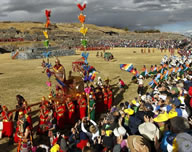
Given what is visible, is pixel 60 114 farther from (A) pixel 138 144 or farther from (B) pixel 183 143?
(B) pixel 183 143

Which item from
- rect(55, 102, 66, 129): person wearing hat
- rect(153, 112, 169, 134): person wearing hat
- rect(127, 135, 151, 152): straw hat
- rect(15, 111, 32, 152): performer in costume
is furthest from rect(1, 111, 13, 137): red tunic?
rect(153, 112, 169, 134): person wearing hat

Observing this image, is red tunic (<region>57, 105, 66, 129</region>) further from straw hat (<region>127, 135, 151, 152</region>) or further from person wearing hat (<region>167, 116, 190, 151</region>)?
person wearing hat (<region>167, 116, 190, 151</region>)

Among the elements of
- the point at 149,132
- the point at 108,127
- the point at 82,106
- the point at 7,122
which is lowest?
the point at 7,122

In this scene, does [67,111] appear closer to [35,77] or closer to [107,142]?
[107,142]

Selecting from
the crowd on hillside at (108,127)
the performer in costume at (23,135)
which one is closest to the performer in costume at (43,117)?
the crowd on hillside at (108,127)

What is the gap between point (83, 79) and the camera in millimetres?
9070

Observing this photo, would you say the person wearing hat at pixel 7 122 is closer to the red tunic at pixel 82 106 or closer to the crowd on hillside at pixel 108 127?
the crowd on hillside at pixel 108 127

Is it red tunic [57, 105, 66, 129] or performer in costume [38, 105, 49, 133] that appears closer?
performer in costume [38, 105, 49, 133]

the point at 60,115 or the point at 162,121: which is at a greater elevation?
the point at 162,121

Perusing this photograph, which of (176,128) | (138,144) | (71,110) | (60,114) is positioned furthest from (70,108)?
(176,128)

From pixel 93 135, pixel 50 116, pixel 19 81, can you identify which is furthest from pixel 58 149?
pixel 19 81

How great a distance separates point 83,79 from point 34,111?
3109mm

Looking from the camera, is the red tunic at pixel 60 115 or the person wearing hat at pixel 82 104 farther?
the person wearing hat at pixel 82 104

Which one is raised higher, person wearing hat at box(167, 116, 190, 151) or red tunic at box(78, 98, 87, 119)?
person wearing hat at box(167, 116, 190, 151)
